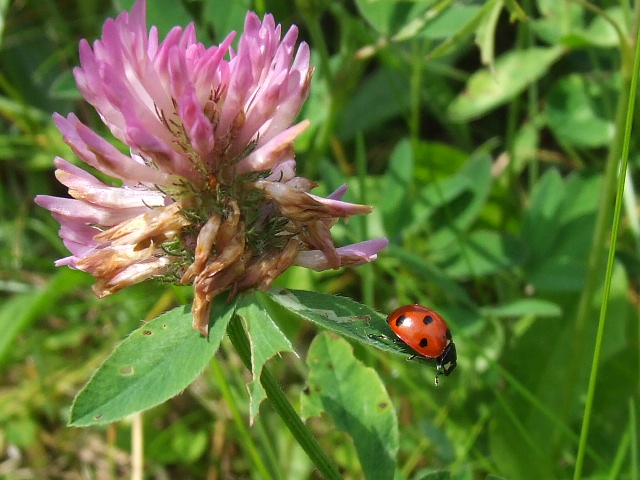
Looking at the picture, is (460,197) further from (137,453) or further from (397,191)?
(137,453)

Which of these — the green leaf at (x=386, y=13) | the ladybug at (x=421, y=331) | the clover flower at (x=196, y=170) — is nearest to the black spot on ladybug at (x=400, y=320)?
the ladybug at (x=421, y=331)

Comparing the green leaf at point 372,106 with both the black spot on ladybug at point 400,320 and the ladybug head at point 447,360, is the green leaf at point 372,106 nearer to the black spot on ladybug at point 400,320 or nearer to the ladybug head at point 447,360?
the ladybug head at point 447,360

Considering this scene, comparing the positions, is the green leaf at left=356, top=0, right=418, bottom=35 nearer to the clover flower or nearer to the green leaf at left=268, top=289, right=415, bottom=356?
the clover flower

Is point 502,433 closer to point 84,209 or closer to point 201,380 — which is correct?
point 201,380

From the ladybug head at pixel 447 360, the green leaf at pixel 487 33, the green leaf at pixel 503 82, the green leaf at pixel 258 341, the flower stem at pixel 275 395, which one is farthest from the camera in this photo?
the green leaf at pixel 503 82

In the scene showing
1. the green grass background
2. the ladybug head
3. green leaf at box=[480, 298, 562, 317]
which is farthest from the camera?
A: the green grass background

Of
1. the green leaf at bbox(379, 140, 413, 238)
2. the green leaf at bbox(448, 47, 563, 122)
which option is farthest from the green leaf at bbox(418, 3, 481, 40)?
the green leaf at bbox(448, 47, 563, 122)
